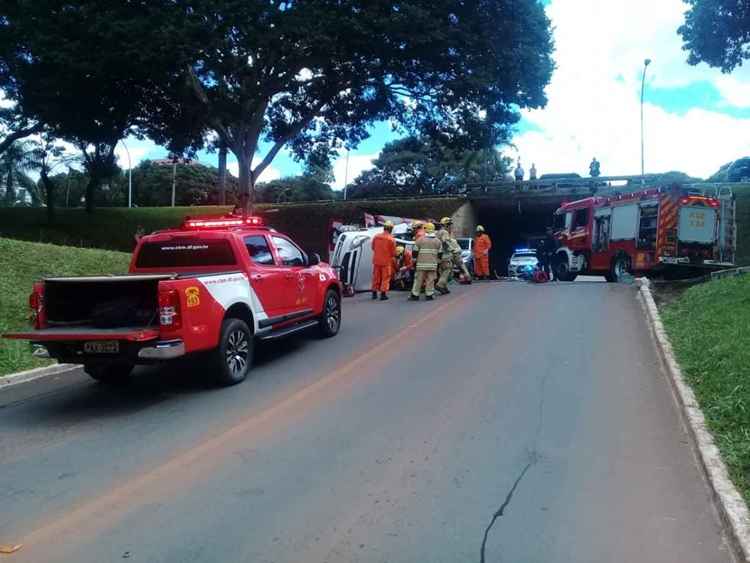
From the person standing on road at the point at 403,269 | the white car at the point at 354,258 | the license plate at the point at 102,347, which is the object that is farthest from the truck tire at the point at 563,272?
the license plate at the point at 102,347

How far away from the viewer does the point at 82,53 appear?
20250mm

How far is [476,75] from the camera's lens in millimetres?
22406

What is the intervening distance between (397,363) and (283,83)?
17.1 metres

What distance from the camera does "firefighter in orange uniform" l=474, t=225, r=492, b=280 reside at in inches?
797

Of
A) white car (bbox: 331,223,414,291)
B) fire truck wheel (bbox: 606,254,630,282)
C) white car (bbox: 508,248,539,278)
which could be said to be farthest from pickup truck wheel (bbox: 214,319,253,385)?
white car (bbox: 508,248,539,278)

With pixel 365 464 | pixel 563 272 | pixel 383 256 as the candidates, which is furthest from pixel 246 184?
pixel 365 464

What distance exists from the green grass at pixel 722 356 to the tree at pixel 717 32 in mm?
8683

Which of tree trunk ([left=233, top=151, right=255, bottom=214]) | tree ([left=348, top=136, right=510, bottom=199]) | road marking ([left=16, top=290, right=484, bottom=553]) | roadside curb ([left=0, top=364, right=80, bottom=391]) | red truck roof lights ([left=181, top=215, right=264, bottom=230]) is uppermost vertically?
tree ([left=348, top=136, right=510, bottom=199])

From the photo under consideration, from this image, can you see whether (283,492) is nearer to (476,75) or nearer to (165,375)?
(165,375)

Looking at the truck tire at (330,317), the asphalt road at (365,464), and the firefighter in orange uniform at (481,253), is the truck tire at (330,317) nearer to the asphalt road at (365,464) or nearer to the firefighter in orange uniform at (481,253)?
the asphalt road at (365,464)

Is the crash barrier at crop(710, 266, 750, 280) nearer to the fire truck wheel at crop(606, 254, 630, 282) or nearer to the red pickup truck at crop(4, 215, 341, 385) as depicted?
the fire truck wheel at crop(606, 254, 630, 282)

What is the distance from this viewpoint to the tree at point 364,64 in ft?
66.8

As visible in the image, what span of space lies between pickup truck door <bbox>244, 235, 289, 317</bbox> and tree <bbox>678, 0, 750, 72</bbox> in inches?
626

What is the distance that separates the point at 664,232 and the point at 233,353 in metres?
14.2
